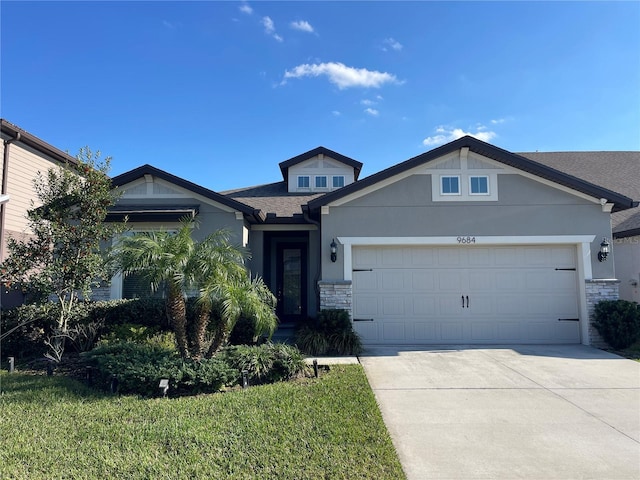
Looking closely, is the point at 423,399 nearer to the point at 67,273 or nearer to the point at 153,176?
the point at 67,273

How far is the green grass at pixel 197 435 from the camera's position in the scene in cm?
339

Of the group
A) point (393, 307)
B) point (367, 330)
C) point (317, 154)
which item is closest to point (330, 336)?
point (367, 330)

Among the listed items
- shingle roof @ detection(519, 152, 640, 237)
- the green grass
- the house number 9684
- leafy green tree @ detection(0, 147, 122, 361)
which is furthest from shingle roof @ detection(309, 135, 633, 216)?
the green grass

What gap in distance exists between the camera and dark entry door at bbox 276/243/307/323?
1225 cm

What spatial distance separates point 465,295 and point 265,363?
563 centimetres

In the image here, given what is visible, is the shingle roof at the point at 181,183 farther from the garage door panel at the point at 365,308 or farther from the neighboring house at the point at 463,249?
the garage door panel at the point at 365,308

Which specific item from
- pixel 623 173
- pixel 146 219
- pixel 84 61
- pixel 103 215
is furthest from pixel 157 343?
pixel 623 173

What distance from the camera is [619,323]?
8.72 m

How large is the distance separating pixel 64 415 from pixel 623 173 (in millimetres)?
18366

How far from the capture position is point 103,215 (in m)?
7.73

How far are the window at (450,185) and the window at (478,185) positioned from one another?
33 centimetres

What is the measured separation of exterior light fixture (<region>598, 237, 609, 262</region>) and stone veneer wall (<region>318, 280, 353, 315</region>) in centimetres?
615

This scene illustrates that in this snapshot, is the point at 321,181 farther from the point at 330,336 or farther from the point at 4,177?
the point at 4,177

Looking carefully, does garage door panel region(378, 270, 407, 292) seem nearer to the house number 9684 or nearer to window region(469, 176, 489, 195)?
the house number 9684
